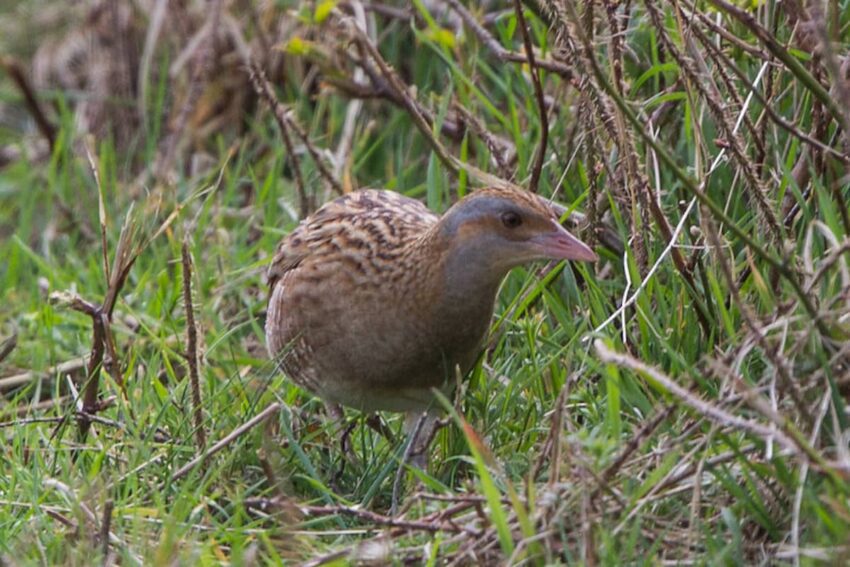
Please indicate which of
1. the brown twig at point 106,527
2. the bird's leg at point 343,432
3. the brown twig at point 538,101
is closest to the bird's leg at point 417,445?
the bird's leg at point 343,432

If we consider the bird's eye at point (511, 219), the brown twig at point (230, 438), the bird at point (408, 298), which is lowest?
the brown twig at point (230, 438)

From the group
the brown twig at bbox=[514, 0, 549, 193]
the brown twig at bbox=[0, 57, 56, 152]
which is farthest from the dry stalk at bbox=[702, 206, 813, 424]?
the brown twig at bbox=[0, 57, 56, 152]

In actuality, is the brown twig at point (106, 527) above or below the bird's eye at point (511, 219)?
below

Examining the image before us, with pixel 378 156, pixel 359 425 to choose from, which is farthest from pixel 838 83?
pixel 378 156

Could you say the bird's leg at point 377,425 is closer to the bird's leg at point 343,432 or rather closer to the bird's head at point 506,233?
the bird's leg at point 343,432

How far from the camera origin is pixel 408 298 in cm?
394

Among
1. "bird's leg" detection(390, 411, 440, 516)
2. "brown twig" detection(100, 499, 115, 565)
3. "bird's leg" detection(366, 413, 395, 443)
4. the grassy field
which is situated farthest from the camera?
"bird's leg" detection(366, 413, 395, 443)

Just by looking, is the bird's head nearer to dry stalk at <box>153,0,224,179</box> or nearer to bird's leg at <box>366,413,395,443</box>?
bird's leg at <box>366,413,395,443</box>

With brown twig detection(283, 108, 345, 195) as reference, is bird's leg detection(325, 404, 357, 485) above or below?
below

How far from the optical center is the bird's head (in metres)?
3.77

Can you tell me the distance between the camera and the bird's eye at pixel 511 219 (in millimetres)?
3793

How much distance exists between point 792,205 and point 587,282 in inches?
22.4

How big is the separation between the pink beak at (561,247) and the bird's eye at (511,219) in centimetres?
7

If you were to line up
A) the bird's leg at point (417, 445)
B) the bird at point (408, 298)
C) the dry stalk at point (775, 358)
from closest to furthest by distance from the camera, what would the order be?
1. the dry stalk at point (775, 358)
2. the bird's leg at point (417, 445)
3. the bird at point (408, 298)
